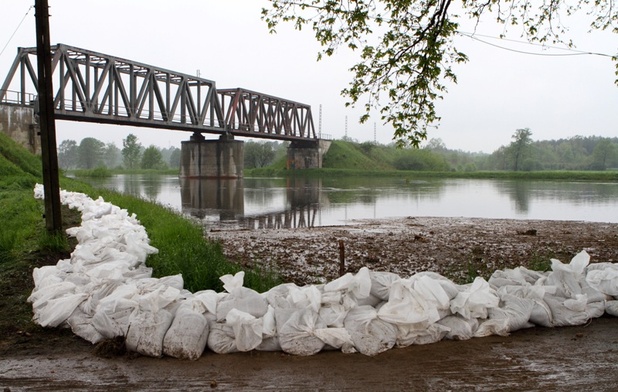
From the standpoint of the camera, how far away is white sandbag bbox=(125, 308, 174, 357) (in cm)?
405

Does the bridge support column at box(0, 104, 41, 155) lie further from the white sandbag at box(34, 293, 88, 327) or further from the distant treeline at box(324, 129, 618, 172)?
the distant treeline at box(324, 129, 618, 172)

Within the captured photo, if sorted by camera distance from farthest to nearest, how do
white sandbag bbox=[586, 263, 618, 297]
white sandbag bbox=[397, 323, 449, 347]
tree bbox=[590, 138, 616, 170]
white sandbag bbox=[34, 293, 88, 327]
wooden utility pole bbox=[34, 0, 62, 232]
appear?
tree bbox=[590, 138, 616, 170] → wooden utility pole bbox=[34, 0, 62, 232] → white sandbag bbox=[586, 263, 618, 297] → white sandbag bbox=[34, 293, 88, 327] → white sandbag bbox=[397, 323, 449, 347]

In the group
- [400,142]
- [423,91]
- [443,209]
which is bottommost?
[443,209]

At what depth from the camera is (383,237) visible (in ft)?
38.2

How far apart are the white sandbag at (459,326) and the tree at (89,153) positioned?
159148 mm

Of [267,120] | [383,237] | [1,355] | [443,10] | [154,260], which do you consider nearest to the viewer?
[1,355]

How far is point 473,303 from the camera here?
457 cm

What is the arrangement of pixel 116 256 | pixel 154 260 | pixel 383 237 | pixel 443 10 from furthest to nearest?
pixel 383 237 < pixel 443 10 < pixel 154 260 < pixel 116 256

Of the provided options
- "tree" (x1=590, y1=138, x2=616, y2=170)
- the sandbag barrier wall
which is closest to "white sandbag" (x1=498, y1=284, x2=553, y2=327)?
the sandbag barrier wall

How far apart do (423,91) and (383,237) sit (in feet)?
11.7

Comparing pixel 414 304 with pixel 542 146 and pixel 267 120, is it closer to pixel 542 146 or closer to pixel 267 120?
pixel 267 120

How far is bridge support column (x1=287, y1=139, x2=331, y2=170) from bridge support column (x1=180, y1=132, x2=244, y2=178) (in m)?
19.9

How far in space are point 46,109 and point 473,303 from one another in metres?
6.36

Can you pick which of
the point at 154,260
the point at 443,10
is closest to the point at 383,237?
the point at 443,10
